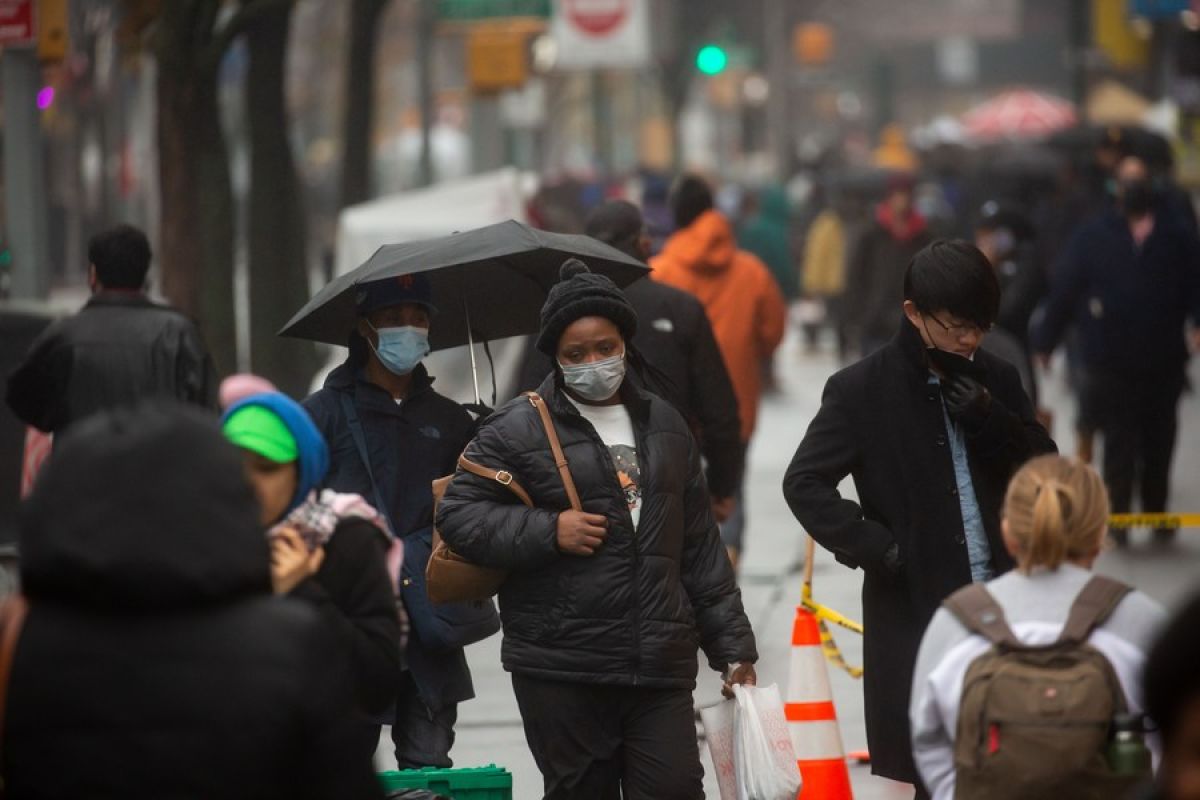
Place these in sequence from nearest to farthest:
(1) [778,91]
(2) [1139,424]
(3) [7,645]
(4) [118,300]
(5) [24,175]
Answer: (3) [7,645], (4) [118,300], (2) [1139,424], (5) [24,175], (1) [778,91]

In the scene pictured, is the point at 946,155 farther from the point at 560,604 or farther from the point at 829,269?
the point at 560,604

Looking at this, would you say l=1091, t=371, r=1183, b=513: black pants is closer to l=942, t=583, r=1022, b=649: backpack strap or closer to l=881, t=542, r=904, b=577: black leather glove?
l=881, t=542, r=904, b=577: black leather glove

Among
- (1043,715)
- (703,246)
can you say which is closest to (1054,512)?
(1043,715)

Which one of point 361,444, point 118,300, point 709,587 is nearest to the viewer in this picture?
point 709,587

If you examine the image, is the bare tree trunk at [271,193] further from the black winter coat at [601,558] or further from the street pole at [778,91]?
the street pole at [778,91]

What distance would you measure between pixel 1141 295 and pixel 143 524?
382 inches

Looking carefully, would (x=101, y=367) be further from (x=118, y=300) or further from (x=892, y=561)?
(x=892, y=561)

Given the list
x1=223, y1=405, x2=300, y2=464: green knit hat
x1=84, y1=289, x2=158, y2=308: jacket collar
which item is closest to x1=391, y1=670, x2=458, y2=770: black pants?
x1=223, y1=405, x2=300, y2=464: green knit hat

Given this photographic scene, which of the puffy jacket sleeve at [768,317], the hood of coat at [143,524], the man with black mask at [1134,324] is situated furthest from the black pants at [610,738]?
the man with black mask at [1134,324]

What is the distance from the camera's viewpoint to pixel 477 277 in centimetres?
735

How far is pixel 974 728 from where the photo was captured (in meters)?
4.42

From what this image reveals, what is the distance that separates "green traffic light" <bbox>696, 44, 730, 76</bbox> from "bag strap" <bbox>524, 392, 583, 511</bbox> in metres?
20.4

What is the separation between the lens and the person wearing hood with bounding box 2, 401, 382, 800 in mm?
3176

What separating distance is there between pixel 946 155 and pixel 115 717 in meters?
28.4
